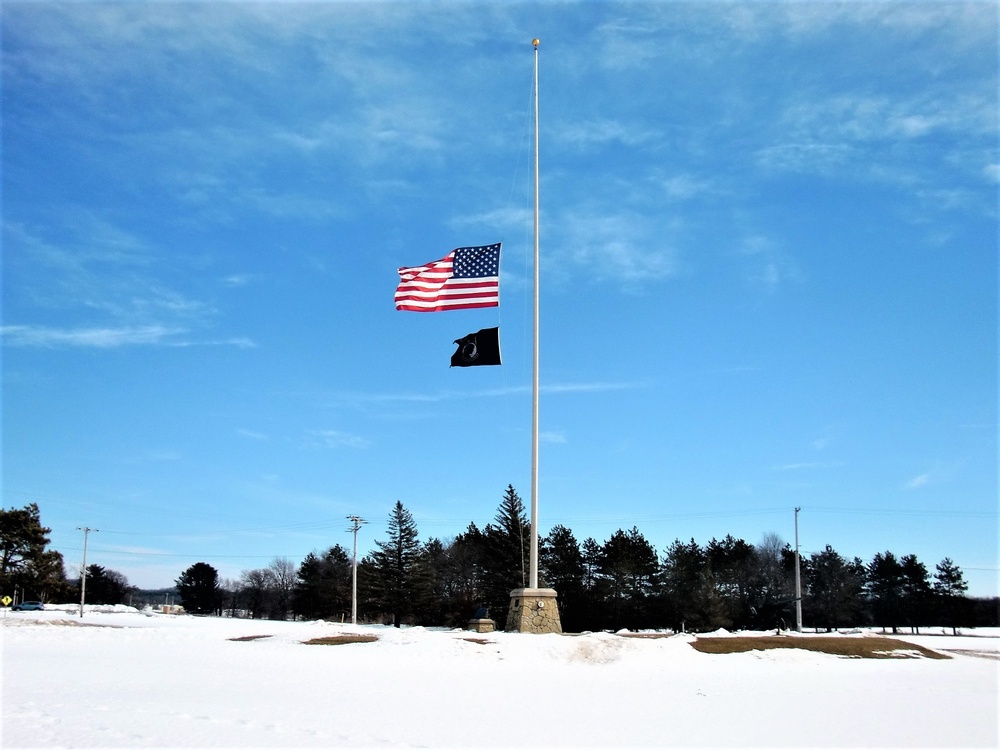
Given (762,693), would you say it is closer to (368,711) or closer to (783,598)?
(368,711)

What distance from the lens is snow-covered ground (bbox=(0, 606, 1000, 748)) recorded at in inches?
448

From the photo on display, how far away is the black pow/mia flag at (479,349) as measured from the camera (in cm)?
2553

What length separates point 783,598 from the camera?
68.9 metres

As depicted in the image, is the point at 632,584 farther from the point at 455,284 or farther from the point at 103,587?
the point at 103,587

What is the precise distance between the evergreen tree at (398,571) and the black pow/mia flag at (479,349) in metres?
44.3

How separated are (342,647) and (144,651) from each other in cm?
530

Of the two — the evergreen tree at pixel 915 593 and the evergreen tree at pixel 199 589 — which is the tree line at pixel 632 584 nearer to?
the evergreen tree at pixel 915 593

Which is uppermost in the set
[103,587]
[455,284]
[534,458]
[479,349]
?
[455,284]

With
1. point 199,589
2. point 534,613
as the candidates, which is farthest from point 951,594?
point 199,589

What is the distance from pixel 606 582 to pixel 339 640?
37666 mm

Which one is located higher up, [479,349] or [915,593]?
[479,349]

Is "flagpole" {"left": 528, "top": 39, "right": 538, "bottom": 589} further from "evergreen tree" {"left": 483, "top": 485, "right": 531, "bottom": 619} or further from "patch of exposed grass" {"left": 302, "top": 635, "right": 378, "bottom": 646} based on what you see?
"evergreen tree" {"left": 483, "top": 485, "right": 531, "bottom": 619}

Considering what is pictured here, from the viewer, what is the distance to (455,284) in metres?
25.9

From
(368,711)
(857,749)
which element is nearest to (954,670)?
(857,749)
